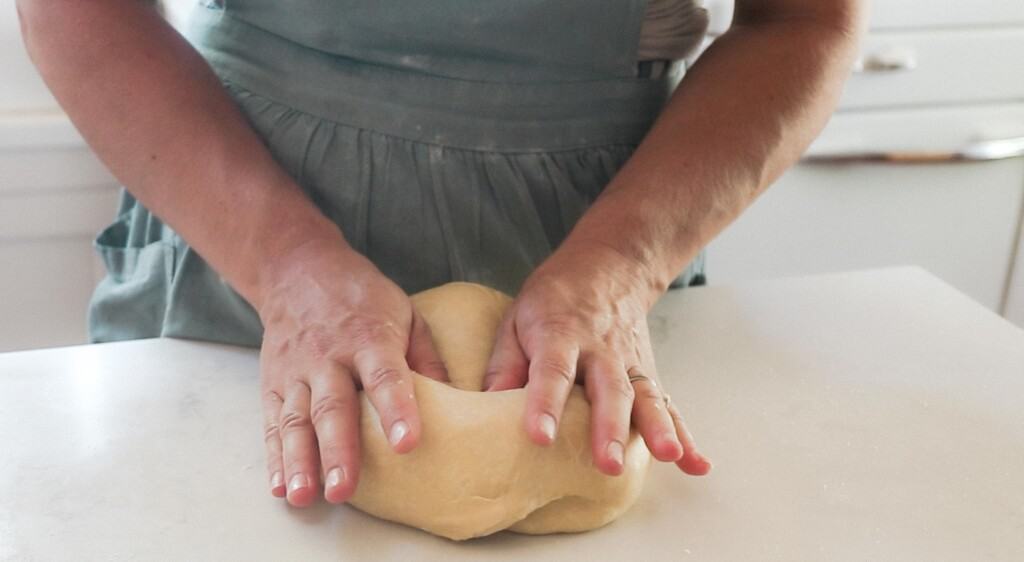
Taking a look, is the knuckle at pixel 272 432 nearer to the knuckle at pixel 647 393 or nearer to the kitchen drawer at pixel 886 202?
the knuckle at pixel 647 393

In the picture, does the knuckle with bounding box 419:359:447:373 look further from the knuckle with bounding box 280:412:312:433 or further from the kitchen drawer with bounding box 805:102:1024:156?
the kitchen drawer with bounding box 805:102:1024:156

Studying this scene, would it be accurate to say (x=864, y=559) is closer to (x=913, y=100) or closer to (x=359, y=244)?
(x=359, y=244)

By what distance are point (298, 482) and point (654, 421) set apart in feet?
0.72

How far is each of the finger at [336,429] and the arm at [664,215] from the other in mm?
97

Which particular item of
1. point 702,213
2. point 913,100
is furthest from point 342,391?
point 913,100

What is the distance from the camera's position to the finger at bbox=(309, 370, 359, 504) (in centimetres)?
60

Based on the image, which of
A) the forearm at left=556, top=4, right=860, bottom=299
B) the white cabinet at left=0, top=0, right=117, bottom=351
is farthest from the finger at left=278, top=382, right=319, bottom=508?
the white cabinet at left=0, top=0, right=117, bottom=351

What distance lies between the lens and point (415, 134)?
2.70 ft

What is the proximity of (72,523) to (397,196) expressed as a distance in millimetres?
346

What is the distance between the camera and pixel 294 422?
2.10ft

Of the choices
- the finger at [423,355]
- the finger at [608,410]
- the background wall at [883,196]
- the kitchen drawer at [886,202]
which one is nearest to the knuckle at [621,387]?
the finger at [608,410]

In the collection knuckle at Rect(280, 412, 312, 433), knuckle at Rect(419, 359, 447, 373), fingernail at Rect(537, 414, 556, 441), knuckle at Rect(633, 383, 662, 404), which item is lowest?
knuckle at Rect(280, 412, 312, 433)

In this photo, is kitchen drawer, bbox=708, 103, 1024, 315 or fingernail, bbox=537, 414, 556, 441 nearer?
fingernail, bbox=537, 414, 556, 441

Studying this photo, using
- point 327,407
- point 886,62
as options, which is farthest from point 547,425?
point 886,62
